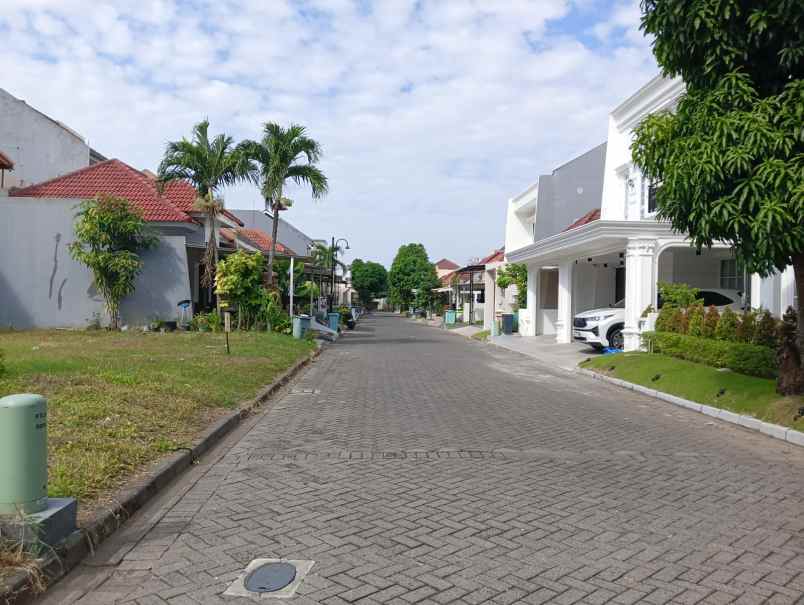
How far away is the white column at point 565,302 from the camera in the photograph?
2419 centimetres

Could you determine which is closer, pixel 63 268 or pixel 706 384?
pixel 706 384

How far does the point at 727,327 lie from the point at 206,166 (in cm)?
1723

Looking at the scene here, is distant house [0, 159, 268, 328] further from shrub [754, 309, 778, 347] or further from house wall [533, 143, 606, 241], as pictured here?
shrub [754, 309, 778, 347]

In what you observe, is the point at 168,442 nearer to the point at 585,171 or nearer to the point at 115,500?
the point at 115,500

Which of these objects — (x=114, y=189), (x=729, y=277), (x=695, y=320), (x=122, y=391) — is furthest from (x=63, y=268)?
(x=729, y=277)

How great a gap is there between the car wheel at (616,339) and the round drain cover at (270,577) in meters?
17.0

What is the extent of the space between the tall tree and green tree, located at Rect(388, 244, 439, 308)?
2688 inches

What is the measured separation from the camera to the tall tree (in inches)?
312

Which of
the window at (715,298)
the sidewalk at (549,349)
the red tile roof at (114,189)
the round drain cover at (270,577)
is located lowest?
the round drain cover at (270,577)

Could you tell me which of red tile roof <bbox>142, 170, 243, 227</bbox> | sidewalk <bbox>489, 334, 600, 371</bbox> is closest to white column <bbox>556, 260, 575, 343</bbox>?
sidewalk <bbox>489, 334, 600, 371</bbox>

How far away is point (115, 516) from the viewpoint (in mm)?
5000

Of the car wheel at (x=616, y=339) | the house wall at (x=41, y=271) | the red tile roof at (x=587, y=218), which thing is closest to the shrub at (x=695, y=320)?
the car wheel at (x=616, y=339)

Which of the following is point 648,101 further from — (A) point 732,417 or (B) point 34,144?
(B) point 34,144

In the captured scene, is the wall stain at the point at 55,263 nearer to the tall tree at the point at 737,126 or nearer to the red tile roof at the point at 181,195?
the red tile roof at the point at 181,195
